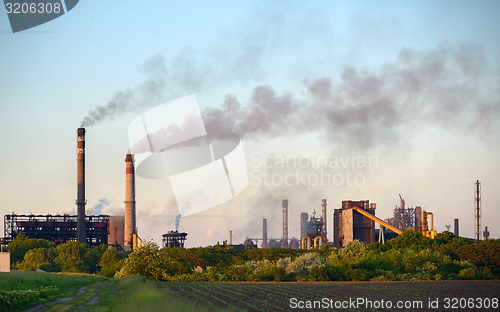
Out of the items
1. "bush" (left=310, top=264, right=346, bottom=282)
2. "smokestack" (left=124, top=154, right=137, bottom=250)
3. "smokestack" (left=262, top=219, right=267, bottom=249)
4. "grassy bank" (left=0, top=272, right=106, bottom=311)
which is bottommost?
"smokestack" (left=262, top=219, right=267, bottom=249)

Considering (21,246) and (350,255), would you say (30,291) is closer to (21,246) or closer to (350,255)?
(350,255)

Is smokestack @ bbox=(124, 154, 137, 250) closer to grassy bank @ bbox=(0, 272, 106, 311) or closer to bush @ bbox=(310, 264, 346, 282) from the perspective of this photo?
grassy bank @ bbox=(0, 272, 106, 311)

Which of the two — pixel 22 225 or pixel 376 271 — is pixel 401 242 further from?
pixel 22 225

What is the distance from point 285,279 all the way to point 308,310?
2603 centimetres

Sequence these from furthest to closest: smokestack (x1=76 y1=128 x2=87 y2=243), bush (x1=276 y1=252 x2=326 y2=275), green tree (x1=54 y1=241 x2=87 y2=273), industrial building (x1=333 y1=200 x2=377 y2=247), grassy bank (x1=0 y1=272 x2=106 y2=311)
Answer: industrial building (x1=333 y1=200 x2=377 y2=247) → smokestack (x1=76 y1=128 x2=87 y2=243) → green tree (x1=54 y1=241 x2=87 y2=273) → bush (x1=276 y1=252 x2=326 y2=275) → grassy bank (x1=0 y1=272 x2=106 y2=311)

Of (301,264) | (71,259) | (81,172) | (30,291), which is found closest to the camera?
(30,291)

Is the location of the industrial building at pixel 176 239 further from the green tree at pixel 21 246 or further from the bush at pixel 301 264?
the bush at pixel 301 264

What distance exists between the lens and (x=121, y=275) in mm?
47844

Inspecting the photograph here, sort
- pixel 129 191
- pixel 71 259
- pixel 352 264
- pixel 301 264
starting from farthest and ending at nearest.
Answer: pixel 129 191 → pixel 71 259 → pixel 352 264 → pixel 301 264

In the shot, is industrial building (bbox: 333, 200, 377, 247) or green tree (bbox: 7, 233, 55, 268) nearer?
green tree (bbox: 7, 233, 55, 268)

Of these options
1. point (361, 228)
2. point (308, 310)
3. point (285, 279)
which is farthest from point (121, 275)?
point (361, 228)

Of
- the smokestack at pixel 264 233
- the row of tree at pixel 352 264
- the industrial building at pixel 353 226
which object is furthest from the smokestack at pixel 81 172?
the smokestack at pixel 264 233

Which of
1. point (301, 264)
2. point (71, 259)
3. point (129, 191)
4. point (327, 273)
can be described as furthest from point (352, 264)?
point (129, 191)

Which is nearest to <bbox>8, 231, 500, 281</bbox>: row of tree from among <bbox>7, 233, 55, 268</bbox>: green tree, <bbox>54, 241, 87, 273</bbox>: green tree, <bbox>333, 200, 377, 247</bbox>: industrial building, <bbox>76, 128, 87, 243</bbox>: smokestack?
<bbox>54, 241, 87, 273</bbox>: green tree
